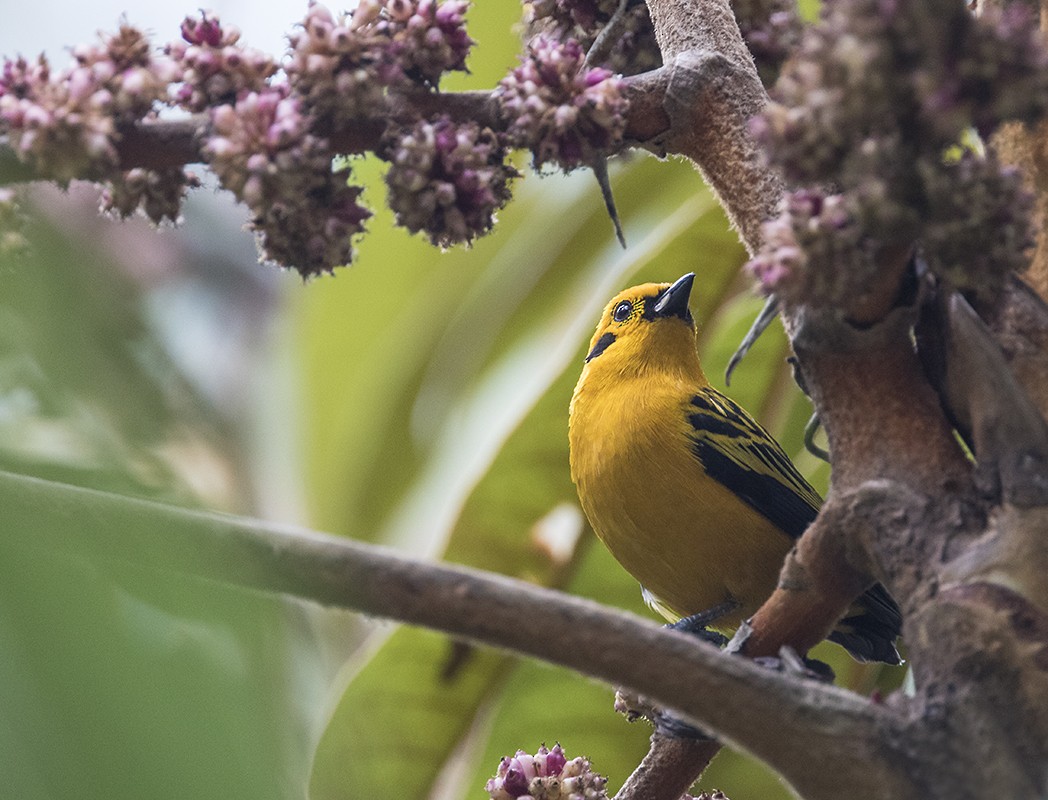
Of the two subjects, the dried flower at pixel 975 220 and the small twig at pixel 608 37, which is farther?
the small twig at pixel 608 37

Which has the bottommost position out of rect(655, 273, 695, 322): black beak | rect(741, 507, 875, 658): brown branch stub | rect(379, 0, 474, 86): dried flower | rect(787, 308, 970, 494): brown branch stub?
rect(655, 273, 695, 322): black beak

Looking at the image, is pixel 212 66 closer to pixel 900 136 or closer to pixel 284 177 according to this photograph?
pixel 284 177

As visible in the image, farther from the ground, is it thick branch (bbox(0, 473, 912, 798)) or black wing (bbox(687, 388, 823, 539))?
thick branch (bbox(0, 473, 912, 798))

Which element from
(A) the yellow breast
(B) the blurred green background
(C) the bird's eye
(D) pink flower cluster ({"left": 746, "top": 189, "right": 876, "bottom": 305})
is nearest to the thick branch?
(B) the blurred green background

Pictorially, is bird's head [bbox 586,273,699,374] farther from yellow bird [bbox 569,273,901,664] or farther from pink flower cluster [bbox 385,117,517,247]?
pink flower cluster [bbox 385,117,517,247]

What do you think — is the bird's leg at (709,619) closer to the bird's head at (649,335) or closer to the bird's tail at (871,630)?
the bird's tail at (871,630)

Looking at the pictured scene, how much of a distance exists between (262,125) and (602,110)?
36 centimetres

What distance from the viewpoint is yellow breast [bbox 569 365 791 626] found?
2.53 meters

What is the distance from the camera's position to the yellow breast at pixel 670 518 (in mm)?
2525

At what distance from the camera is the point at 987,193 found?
1117mm

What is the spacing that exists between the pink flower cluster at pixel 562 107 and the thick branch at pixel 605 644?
1.81ft

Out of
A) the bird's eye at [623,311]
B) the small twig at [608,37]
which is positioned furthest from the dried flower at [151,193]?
the bird's eye at [623,311]

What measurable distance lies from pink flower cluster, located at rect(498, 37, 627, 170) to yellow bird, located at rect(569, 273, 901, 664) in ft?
4.19

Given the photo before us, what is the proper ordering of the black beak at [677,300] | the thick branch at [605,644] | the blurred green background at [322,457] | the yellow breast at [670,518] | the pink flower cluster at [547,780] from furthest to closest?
the black beak at [677,300], the yellow breast at [670,518], the pink flower cluster at [547,780], the thick branch at [605,644], the blurred green background at [322,457]
